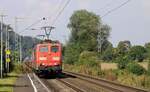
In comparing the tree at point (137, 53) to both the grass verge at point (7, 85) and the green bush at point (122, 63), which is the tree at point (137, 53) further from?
the grass verge at point (7, 85)

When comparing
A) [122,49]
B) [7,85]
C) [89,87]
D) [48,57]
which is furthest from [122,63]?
[122,49]

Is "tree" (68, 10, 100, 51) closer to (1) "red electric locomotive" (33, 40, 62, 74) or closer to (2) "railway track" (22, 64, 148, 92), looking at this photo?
(1) "red electric locomotive" (33, 40, 62, 74)

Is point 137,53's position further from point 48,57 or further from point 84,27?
point 48,57

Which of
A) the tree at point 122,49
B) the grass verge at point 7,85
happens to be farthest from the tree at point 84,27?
the grass verge at point 7,85

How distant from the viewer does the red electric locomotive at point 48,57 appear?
152ft

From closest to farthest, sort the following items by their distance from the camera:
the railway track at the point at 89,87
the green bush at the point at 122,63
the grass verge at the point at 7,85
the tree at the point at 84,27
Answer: the railway track at the point at 89,87 < the grass verge at the point at 7,85 < the green bush at the point at 122,63 < the tree at the point at 84,27

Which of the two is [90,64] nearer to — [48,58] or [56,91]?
[48,58]

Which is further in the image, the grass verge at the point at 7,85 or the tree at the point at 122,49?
the tree at the point at 122,49

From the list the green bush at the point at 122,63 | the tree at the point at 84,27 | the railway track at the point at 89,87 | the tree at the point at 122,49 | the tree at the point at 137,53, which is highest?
the tree at the point at 84,27

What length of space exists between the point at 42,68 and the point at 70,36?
7956 cm

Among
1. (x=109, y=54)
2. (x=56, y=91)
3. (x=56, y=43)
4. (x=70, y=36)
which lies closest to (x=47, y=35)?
(x=56, y=43)

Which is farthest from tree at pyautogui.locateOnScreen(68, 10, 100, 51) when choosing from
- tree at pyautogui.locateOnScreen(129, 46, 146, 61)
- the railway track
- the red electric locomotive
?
the railway track

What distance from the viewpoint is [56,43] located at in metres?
47.1

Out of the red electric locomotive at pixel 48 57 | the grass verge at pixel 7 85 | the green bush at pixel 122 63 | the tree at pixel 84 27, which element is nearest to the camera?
the grass verge at pixel 7 85
